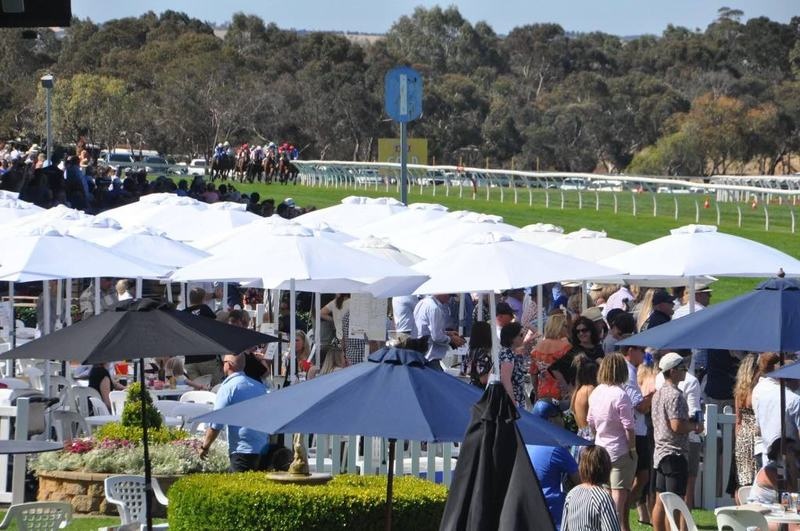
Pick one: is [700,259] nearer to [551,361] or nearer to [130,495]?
[551,361]

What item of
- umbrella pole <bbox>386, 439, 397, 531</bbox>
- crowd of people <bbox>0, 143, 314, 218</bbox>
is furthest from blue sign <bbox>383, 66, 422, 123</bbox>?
umbrella pole <bbox>386, 439, 397, 531</bbox>

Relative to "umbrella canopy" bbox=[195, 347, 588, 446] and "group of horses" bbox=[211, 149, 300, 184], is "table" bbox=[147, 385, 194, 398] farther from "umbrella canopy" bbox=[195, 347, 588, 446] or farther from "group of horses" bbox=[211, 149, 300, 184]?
"group of horses" bbox=[211, 149, 300, 184]

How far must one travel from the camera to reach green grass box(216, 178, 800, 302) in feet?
106

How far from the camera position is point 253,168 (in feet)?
180

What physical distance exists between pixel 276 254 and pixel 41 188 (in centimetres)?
1378

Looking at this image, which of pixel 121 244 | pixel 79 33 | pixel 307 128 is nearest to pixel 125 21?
pixel 79 33

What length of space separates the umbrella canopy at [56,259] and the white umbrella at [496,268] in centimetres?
282

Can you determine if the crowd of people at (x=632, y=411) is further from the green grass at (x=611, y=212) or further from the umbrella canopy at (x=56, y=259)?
the green grass at (x=611, y=212)

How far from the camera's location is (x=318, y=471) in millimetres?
10641

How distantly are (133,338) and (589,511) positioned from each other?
10.1 feet

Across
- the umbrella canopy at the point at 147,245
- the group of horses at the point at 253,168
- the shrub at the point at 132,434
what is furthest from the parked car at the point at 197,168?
the shrub at the point at 132,434

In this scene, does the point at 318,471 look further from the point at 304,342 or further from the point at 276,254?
the point at 304,342

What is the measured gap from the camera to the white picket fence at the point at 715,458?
40.0ft

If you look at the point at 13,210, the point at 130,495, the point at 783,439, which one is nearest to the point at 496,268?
the point at 783,439
